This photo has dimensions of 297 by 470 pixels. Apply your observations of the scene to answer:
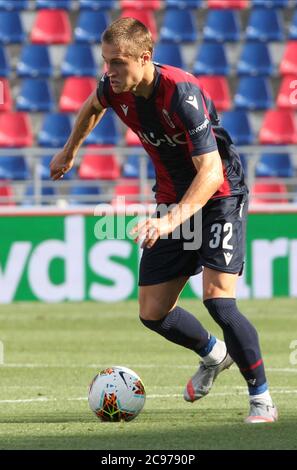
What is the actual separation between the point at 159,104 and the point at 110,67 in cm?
42

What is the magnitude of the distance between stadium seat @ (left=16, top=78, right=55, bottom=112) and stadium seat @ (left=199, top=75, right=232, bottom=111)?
2.53m

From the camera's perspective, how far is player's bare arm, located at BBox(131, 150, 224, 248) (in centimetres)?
570

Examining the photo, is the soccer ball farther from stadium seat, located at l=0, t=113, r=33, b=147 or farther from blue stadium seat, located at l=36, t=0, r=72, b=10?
blue stadium seat, located at l=36, t=0, r=72, b=10

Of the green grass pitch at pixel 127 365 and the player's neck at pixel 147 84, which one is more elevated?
the player's neck at pixel 147 84

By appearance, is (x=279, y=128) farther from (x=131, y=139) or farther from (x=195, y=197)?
(x=195, y=197)

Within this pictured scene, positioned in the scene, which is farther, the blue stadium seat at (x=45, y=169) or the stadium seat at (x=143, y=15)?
the stadium seat at (x=143, y=15)

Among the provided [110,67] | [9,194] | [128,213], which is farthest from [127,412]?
[9,194]

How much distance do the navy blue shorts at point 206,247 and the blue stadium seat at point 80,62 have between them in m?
12.7

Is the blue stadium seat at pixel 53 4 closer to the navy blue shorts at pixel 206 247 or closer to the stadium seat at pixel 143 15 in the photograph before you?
the stadium seat at pixel 143 15

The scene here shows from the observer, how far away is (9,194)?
17500mm

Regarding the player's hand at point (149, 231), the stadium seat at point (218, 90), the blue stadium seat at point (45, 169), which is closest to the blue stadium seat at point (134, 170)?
the blue stadium seat at point (45, 169)

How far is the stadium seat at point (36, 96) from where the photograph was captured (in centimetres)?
1920

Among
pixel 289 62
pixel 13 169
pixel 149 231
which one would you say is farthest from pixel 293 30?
pixel 149 231

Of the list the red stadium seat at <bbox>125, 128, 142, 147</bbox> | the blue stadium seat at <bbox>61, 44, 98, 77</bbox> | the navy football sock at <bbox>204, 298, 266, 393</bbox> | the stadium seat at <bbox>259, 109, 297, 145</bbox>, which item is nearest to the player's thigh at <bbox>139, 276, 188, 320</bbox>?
the navy football sock at <bbox>204, 298, 266, 393</bbox>
